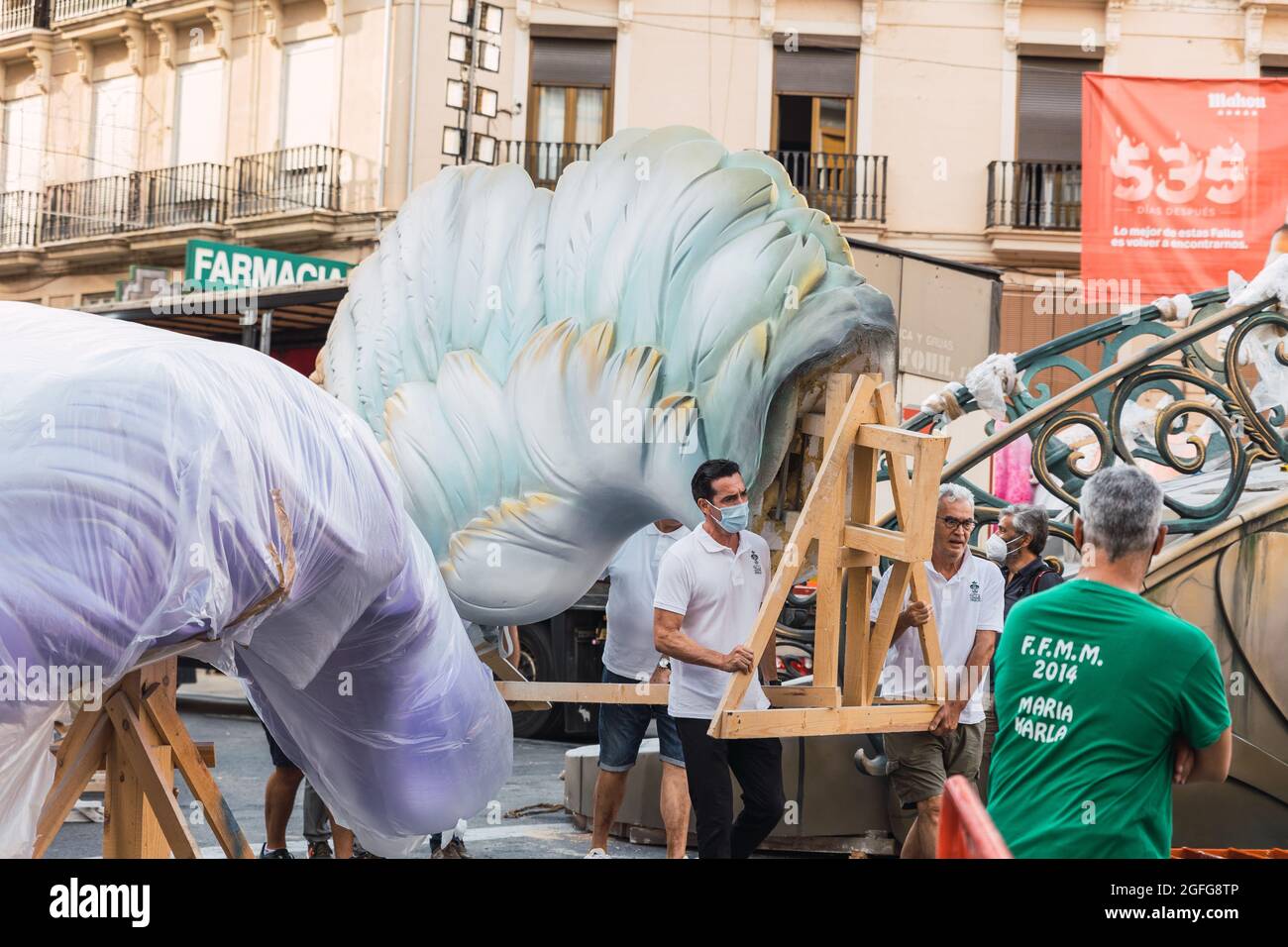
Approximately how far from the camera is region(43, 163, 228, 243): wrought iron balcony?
2398 cm

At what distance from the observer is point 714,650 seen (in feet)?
17.4

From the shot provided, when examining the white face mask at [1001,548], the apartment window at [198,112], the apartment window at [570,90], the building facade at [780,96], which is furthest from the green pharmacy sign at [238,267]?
the white face mask at [1001,548]

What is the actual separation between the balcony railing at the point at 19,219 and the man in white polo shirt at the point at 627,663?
22487 mm

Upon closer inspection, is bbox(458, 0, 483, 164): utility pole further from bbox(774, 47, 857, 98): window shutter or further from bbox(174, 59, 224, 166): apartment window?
bbox(174, 59, 224, 166): apartment window

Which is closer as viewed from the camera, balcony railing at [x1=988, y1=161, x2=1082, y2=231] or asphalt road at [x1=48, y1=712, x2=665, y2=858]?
asphalt road at [x1=48, y1=712, x2=665, y2=858]

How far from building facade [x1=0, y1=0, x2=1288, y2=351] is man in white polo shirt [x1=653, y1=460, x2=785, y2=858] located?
51.2 ft

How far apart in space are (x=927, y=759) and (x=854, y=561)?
120 centimetres

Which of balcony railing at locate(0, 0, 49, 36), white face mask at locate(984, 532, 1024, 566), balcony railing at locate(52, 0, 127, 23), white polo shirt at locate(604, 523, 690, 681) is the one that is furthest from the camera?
balcony railing at locate(0, 0, 49, 36)

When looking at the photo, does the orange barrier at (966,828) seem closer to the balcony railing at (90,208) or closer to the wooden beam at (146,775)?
the wooden beam at (146,775)

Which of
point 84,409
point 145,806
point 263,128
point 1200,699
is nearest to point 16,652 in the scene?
point 84,409

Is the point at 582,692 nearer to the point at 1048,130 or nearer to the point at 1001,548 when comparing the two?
the point at 1001,548

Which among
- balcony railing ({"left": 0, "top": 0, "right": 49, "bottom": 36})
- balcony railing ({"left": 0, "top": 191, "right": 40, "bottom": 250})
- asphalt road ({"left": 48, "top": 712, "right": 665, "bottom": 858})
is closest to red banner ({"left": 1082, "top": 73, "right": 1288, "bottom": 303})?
asphalt road ({"left": 48, "top": 712, "right": 665, "bottom": 858})

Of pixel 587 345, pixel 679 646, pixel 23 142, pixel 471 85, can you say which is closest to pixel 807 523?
pixel 679 646

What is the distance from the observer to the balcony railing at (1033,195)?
69.3 feet
